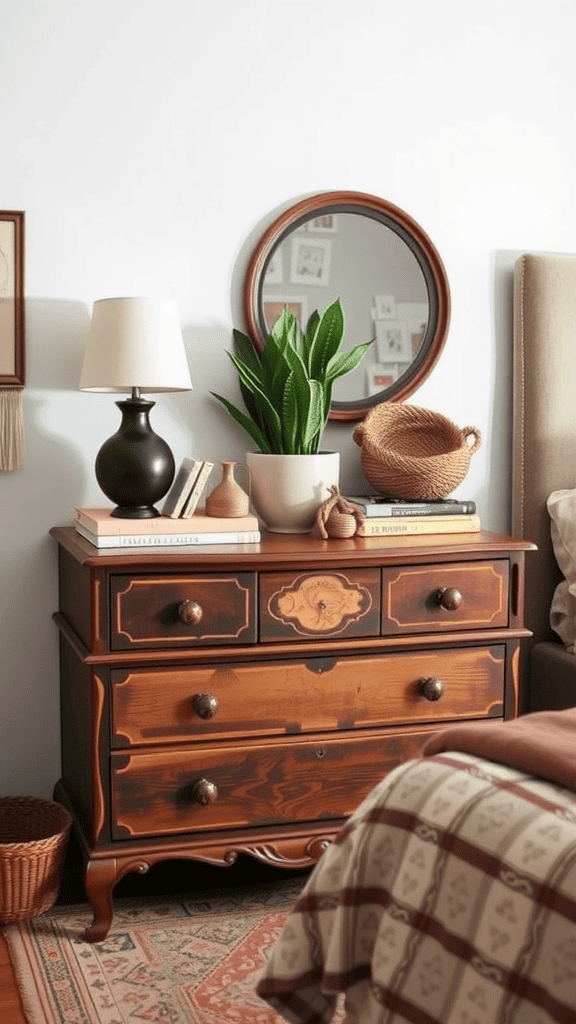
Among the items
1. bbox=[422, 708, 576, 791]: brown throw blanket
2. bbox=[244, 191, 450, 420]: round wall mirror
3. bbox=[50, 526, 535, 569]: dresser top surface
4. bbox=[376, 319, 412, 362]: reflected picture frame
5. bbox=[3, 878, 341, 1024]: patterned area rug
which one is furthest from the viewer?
bbox=[376, 319, 412, 362]: reflected picture frame

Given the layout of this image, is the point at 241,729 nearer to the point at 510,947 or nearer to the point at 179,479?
the point at 179,479

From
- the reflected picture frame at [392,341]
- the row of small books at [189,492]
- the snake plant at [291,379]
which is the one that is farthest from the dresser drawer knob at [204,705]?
the reflected picture frame at [392,341]

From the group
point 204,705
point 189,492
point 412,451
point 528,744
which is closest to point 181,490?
point 189,492

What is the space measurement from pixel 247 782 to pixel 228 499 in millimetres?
625

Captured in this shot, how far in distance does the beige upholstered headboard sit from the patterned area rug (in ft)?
3.25

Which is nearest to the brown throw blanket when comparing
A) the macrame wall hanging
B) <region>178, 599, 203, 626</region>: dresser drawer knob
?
<region>178, 599, 203, 626</region>: dresser drawer knob

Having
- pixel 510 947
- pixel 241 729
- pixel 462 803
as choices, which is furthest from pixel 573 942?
pixel 241 729

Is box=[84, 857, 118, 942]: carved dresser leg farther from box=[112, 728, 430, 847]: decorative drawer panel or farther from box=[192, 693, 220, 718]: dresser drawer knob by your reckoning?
box=[192, 693, 220, 718]: dresser drawer knob

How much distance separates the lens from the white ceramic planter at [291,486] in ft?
8.75

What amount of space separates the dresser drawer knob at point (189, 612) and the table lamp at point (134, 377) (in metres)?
0.25

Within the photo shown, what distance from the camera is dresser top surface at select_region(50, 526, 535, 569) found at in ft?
7.60

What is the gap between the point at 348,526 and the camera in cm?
259

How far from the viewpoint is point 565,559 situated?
292 cm

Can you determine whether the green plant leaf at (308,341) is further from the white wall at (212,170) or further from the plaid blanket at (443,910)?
the plaid blanket at (443,910)
